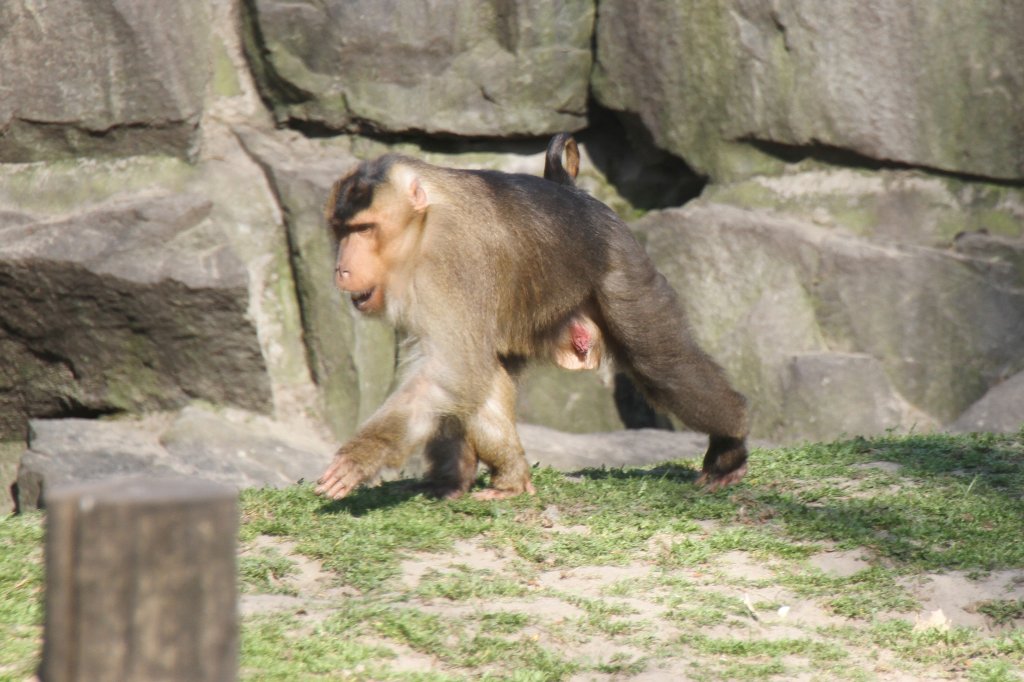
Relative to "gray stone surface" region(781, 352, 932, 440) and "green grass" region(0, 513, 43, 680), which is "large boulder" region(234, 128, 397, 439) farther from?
"green grass" region(0, 513, 43, 680)

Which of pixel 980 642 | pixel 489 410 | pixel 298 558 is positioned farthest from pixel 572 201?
pixel 980 642

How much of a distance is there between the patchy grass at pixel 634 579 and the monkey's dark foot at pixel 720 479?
7cm

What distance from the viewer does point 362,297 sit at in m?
5.23

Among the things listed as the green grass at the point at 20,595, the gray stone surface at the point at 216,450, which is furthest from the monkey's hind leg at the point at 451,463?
the gray stone surface at the point at 216,450

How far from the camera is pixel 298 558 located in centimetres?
499

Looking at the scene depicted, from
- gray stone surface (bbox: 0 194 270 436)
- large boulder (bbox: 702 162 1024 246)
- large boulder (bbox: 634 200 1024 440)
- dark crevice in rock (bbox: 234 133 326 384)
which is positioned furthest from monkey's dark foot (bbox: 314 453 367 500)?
large boulder (bbox: 702 162 1024 246)

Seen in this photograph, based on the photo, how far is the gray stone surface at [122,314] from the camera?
7965mm

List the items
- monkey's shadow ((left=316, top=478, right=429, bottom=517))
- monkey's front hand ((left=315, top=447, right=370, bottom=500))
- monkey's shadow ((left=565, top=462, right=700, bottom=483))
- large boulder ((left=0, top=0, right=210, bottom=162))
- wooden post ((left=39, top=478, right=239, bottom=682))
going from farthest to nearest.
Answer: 1. large boulder ((left=0, top=0, right=210, bottom=162))
2. monkey's shadow ((left=565, top=462, right=700, bottom=483))
3. monkey's shadow ((left=316, top=478, right=429, bottom=517))
4. monkey's front hand ((left=315, top=447, right=370, bottom=500))
5. wooden post ((left=39, top=478, right=239, bottom=682))

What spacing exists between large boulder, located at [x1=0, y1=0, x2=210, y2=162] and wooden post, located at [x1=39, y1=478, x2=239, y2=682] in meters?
6.70

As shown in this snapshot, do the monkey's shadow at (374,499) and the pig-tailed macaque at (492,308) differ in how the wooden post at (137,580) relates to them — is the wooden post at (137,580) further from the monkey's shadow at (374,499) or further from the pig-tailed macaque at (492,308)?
the monkey's shadow at (374,499)

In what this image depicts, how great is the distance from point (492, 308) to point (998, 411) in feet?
15.4

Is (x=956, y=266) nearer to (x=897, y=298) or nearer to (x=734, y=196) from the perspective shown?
(x=897, y=298)

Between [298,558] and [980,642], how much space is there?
253 centimetres

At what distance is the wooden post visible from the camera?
6.90 feet
